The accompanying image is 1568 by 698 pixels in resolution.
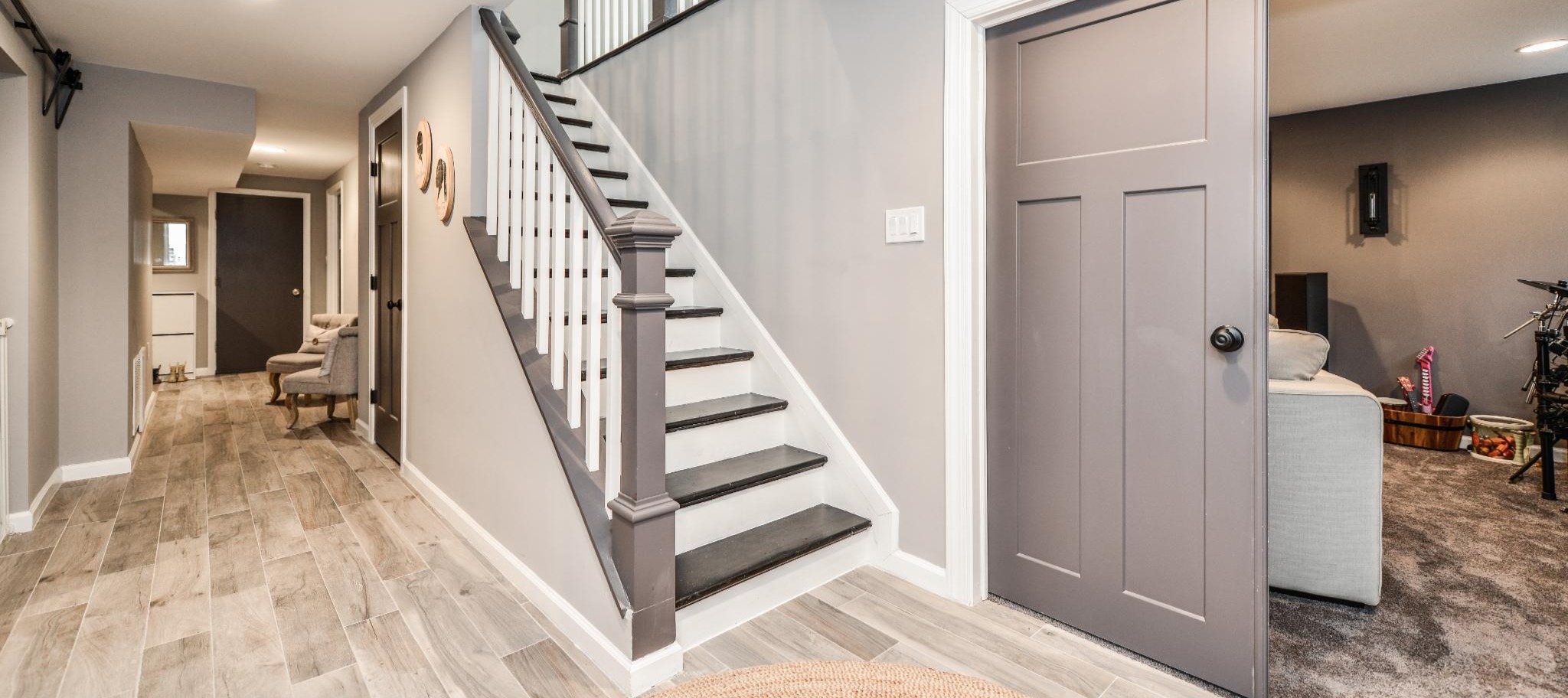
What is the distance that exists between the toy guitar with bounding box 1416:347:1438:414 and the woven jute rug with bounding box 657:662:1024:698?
541 cm

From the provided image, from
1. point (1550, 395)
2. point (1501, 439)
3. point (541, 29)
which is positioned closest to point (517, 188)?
point (541, 29)

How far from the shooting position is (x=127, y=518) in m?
2.97

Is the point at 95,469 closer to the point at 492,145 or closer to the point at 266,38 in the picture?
the point at 266,38

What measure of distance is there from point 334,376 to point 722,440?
3.49m

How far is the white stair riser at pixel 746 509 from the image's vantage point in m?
2.19

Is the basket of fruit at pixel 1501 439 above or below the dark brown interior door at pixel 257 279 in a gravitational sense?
below

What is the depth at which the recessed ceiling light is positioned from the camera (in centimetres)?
366

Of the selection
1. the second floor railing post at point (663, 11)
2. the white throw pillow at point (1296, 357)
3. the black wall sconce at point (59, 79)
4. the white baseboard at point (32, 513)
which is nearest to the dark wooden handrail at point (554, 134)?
the second floor railing post at point (663, 11)

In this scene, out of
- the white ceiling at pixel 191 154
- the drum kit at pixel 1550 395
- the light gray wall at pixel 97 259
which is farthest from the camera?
the white ceiling at pixel 191 154

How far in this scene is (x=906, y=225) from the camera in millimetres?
2252

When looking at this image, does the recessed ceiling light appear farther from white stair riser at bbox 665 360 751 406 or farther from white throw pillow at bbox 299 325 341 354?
white throw pillow at bbox 299 325 341 354

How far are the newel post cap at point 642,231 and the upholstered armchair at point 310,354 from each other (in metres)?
4.02

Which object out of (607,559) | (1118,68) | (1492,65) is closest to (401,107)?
(607,559)

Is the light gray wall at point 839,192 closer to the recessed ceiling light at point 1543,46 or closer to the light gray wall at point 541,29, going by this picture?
the light gray wall at point 541,29
